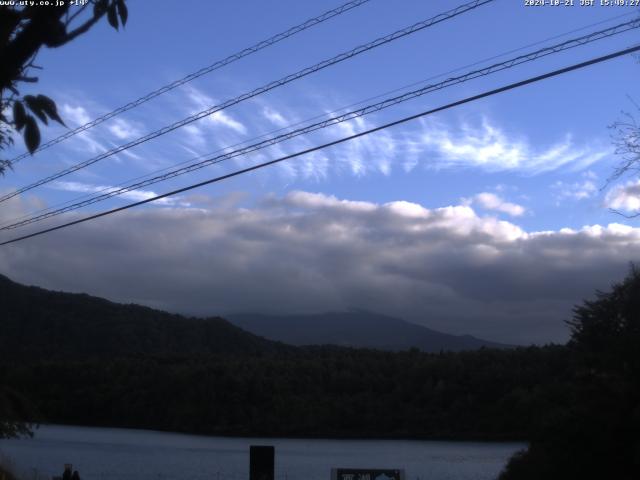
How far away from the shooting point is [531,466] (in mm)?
27141

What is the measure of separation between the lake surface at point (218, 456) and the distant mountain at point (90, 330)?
50.5ft

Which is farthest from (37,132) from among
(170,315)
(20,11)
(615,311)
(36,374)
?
(170,315)

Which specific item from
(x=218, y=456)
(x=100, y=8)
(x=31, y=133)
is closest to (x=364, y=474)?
(x=31, y=133)

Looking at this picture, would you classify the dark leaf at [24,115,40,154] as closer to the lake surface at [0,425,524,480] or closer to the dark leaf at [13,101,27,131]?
the dark leaf at [13,101,27,131]

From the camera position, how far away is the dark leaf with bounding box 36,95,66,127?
4723 mm

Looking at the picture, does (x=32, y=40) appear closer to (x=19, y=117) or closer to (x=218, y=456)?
(x=19, y=117)

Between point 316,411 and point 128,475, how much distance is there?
45.4m

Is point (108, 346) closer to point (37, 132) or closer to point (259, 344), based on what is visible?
point (259, 344)

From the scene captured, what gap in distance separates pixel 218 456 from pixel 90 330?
174 ft

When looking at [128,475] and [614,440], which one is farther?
[128,475]

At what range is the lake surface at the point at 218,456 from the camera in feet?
167

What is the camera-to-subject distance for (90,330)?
367 ft

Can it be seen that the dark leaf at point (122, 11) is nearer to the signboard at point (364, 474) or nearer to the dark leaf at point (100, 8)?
the dark leaf at point (100, 8)

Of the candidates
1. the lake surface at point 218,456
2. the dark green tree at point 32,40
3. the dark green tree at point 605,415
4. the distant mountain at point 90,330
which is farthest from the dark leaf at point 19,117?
the distant mountain at point 90,330
